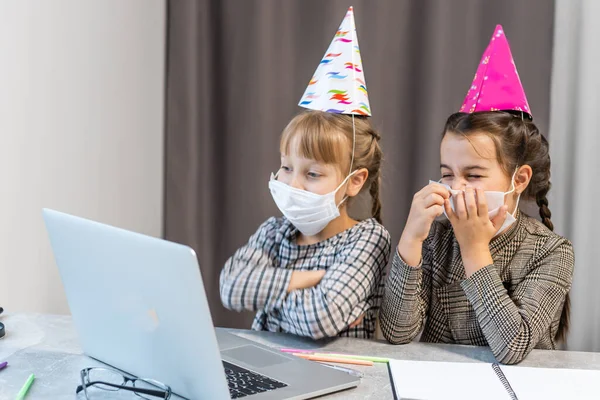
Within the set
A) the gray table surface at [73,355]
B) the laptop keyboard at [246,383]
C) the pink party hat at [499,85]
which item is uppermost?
the pink party hat at [499,85]

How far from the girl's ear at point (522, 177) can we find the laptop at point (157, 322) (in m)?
0.61

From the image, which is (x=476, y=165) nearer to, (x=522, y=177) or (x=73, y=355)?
(x=522, y=177)

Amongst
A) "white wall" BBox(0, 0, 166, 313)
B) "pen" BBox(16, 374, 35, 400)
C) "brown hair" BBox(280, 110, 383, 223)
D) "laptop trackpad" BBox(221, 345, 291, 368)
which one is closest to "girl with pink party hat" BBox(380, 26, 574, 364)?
"brown hair" BBox(280, 110, 383, 223)

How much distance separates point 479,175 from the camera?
1304 millimetres

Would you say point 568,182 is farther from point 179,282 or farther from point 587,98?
point 179,282

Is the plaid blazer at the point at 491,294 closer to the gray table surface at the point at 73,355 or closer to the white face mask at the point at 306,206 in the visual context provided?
the gray table surface at the point at 73,355

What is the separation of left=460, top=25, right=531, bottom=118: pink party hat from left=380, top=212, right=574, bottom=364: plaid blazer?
23cm

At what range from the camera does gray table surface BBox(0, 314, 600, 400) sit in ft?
3.02

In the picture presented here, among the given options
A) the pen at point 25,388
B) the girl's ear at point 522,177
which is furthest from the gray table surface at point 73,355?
the girl's ear at point 522,177

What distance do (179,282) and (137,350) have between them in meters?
0.20

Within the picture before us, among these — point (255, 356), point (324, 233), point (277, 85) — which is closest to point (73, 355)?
point (255, 356)

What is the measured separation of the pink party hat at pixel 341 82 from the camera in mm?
1411

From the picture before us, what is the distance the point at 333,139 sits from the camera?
1376mm

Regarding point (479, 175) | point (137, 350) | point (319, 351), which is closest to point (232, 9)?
point (479, 175)
